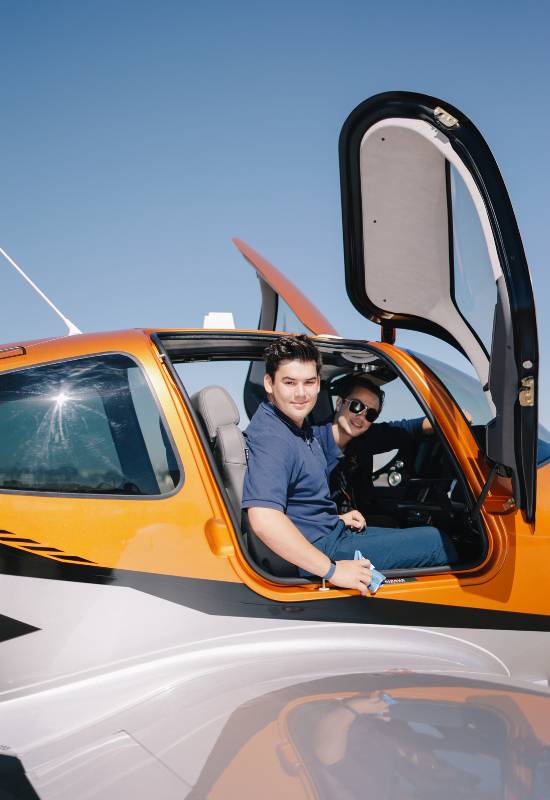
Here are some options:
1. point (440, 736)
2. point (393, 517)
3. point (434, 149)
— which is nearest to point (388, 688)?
point (440, 736)

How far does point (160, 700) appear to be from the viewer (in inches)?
66.9

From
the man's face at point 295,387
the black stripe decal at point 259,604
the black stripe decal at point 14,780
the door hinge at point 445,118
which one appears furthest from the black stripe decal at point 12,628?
the door hinge at point 445,118

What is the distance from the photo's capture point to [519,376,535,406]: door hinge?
189 centimetres

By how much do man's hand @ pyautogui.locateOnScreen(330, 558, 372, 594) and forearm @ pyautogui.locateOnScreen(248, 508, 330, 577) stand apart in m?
0.04

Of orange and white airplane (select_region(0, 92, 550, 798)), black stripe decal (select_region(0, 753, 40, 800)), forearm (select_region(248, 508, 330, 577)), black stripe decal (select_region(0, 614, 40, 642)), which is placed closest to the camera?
black stripe decal (select_region(0, 753, 40, 800))

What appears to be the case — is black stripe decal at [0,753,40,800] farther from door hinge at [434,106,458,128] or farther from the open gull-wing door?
door hinge at [434,106,458,128]

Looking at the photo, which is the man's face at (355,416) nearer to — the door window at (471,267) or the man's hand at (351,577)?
the door window at (471,267)

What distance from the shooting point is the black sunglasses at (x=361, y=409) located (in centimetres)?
277

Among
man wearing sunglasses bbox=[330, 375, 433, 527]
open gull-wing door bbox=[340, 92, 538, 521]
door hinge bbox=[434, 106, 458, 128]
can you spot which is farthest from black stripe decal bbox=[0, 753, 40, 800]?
door hinge bbox=[434, 106, 458, 128]

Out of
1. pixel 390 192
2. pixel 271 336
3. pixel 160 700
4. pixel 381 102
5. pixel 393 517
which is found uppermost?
pixel 381 102

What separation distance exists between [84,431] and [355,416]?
1.24 meters

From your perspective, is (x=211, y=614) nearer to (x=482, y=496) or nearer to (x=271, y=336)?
(x=482, y=496)

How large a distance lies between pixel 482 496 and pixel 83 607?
132cm

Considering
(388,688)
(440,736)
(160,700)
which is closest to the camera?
(440,736)
